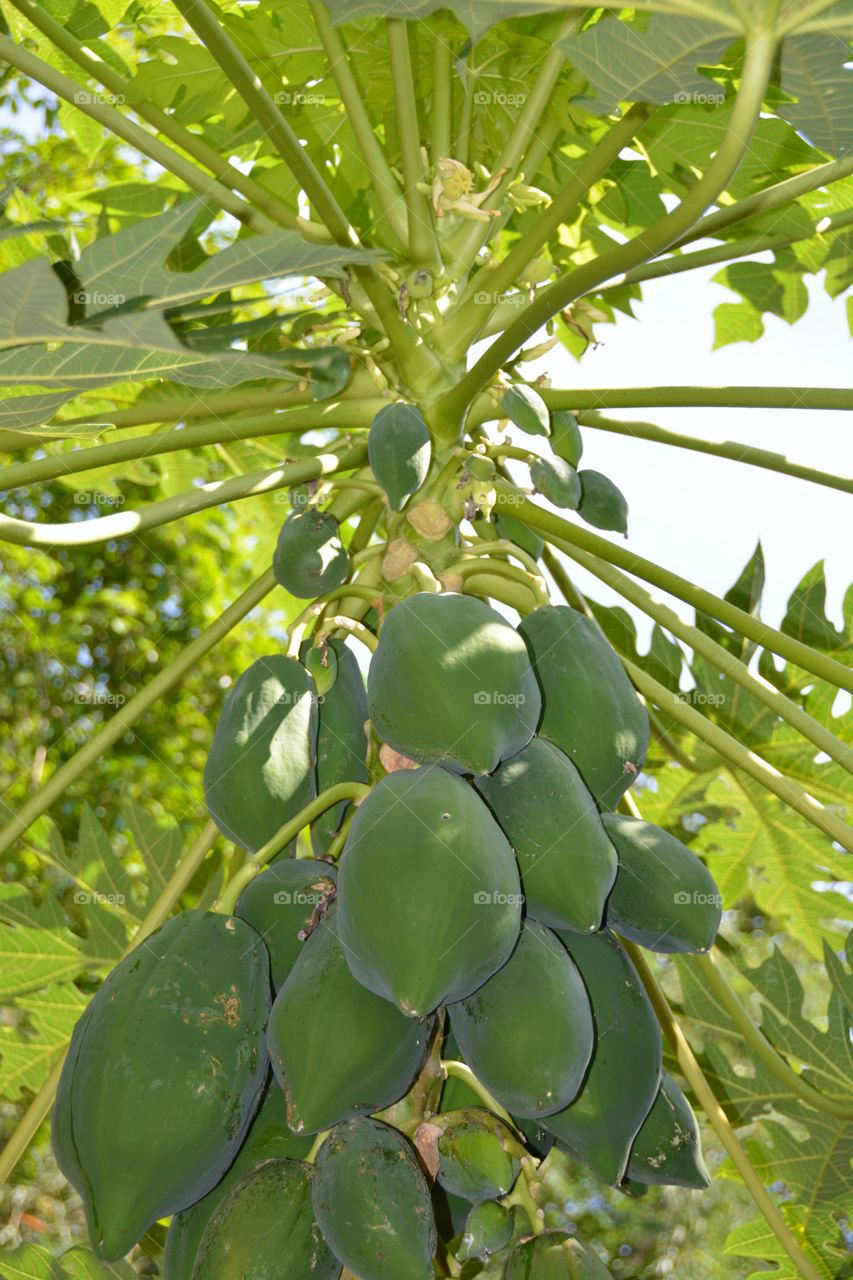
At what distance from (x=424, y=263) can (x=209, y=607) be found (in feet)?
12.8

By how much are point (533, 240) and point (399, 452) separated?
1.15 feet

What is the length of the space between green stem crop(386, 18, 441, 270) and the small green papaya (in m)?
0.59

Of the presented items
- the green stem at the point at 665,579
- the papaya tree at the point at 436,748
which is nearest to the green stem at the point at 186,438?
the papaya tree at the point at 436,748

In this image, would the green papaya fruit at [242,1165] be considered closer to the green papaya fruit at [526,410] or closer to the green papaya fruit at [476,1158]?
the green papaya fruit at [476,1158]

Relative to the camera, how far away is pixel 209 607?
5340 mm

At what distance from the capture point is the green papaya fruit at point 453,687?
0.99 m

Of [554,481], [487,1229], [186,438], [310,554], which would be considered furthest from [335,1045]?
[186,438]

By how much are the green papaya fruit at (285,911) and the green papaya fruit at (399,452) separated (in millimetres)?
412

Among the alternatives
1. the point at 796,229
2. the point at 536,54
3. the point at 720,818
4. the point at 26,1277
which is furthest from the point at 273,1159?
the point at 796,229

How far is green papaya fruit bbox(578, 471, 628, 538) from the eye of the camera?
153 centimetres

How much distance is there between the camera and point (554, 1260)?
0.93m

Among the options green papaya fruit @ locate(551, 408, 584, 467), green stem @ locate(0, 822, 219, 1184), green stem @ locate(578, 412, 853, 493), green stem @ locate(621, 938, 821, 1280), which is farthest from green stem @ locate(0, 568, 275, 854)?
green stem @ locate(621, 938, 821, 1280)

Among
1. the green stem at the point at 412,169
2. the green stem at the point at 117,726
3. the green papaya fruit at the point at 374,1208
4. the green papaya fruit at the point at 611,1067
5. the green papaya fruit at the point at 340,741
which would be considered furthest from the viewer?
the green stem at the point at 412,169

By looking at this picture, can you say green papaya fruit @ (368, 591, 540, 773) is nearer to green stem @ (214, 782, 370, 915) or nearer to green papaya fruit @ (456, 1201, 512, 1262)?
green stem @ (214, 782, 370, 915)
